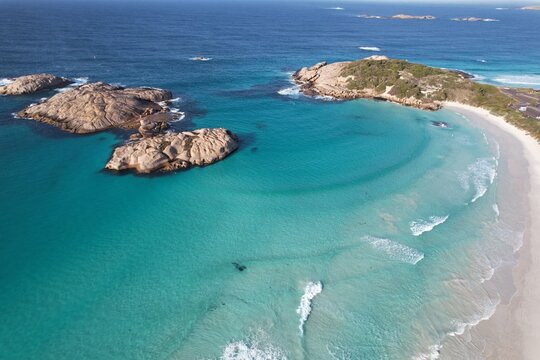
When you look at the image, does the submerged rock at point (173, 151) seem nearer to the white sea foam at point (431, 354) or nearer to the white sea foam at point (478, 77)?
the white sea foam at point (431, 354)

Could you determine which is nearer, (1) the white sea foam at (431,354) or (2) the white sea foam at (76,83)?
(1) the white sea foam at (431,354)

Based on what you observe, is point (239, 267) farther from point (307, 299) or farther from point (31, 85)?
point (31, 85)

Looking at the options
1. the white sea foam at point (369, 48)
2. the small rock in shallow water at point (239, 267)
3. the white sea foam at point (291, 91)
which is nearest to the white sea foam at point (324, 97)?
the white sea foam at point (291, 91)

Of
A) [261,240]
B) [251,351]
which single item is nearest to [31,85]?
[261,240]

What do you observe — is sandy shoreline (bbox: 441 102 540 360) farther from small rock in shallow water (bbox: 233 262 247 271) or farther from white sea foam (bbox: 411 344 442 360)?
small rock in shallow water (bbox: 233 262 247 271)

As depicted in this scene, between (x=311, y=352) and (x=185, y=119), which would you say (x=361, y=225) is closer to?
(x=311, y=352)
